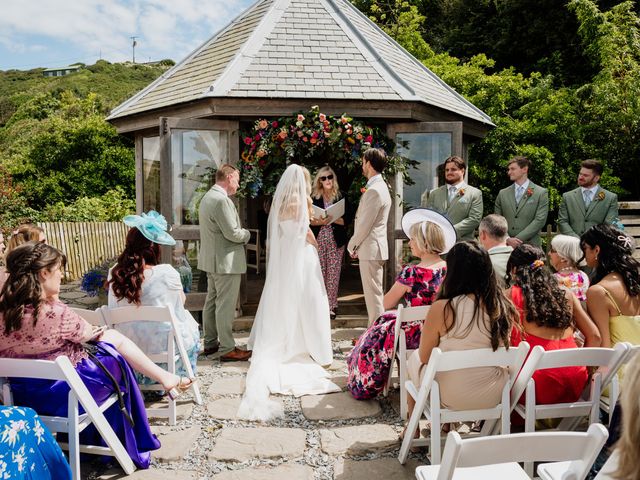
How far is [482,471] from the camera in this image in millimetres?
2523

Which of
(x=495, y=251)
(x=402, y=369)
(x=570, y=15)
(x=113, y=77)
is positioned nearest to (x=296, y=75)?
(x=495, y=251)

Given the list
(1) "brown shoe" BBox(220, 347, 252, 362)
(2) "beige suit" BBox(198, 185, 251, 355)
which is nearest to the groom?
(2) "beige suit" BBox(198, 185, 251, 355)

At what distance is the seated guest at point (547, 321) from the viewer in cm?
366

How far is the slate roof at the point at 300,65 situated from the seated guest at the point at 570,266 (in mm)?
3642

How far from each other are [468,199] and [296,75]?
3.12 metres

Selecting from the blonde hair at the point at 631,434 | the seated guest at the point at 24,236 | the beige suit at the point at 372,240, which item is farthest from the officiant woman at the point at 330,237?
the blonde hair at the point at 631,434

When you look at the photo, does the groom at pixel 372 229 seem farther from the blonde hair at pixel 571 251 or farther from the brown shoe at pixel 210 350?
the blonde hair at pixel 571 251

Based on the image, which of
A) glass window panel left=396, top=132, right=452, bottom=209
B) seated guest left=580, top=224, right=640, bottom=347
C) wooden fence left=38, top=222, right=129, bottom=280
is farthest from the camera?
wooden fence left=38, top=222, right=129, bottom=280

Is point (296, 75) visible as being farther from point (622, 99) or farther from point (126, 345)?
point (622, 99)

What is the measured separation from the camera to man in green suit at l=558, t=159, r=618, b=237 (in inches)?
281

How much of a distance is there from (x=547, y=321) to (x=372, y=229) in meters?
2.95

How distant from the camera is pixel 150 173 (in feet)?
31.1

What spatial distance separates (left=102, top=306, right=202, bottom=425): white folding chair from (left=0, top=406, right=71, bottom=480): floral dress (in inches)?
50.1

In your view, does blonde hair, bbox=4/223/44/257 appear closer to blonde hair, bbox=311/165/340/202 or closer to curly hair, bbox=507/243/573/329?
blonde hair, bbox=311/165/340/202
